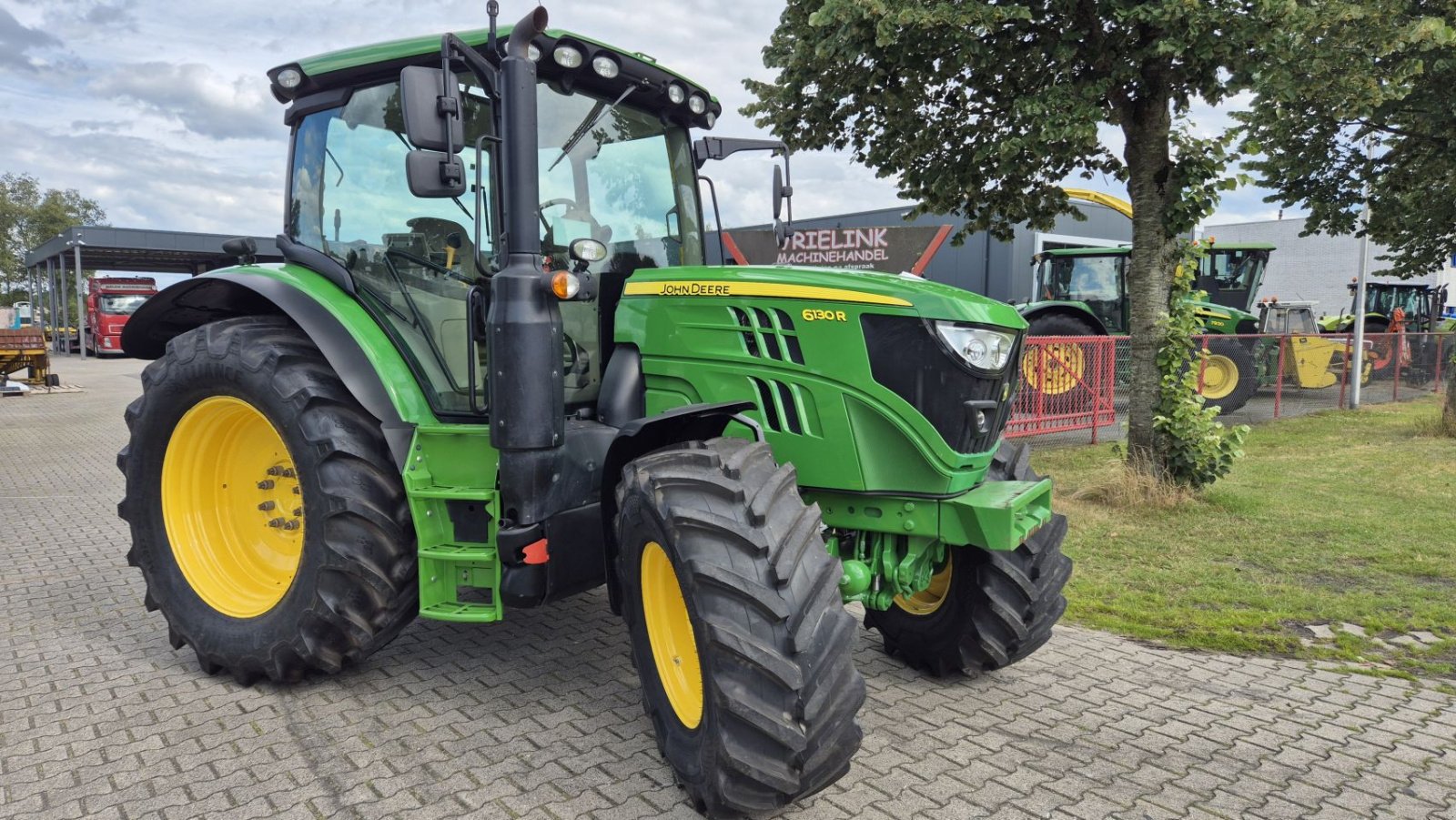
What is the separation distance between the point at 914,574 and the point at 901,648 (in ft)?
2.69

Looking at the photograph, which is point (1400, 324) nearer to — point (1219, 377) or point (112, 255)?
point (1219, 377)

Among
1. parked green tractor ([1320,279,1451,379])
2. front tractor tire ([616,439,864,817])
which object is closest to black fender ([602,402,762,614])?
front tractor tire ([616,439,864,817])

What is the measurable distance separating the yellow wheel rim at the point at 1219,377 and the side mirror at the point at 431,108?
43.9 feet

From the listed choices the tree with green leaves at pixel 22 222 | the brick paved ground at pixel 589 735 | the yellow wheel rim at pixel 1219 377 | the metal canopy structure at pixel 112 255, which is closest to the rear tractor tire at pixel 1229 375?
the yellow wheel rim at pixel 1219 377

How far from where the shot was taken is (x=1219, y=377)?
13875 millimetres

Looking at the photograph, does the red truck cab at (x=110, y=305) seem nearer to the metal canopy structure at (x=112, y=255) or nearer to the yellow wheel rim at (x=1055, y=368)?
the metal canopy structure at (x=112, y=255)

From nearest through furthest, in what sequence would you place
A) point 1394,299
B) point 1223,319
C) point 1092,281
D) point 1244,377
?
point 1244,377 → point 1223,319 → point 1092,281 → point 1394,299

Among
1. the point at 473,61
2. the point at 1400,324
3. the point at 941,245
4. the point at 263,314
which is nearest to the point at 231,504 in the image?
the point at 263,314

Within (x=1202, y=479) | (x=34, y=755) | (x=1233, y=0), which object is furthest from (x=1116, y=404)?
(x=34, y=755)

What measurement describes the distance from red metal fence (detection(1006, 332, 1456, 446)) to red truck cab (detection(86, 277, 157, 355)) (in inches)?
1178

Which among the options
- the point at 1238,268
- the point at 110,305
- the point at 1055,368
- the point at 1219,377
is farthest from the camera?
the point at 110,305

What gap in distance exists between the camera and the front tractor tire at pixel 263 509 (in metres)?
3.45

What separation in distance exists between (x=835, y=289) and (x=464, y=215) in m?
1.48

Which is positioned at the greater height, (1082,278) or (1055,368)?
(1082,278)
